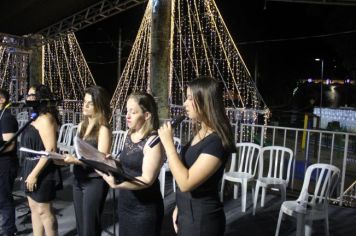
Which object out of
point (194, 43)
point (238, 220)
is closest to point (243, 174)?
point (238, 220)

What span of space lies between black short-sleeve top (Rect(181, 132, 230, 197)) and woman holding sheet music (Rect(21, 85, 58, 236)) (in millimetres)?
1328

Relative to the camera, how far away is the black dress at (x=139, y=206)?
2.09 meters

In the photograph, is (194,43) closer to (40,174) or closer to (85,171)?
(40,174)

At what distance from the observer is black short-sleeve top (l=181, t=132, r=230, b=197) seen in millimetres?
1748

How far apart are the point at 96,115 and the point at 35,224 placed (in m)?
1.09

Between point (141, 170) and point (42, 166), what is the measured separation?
41.0 inches

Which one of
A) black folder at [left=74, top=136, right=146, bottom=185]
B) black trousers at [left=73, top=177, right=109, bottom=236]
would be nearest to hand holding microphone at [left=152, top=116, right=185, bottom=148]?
black folder at [left=74, top=136, right=146, bottom=185]

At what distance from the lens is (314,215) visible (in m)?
3.24

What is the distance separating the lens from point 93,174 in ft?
8.28

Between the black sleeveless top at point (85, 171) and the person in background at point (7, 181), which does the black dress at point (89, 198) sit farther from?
the person in background at point (7, 181)

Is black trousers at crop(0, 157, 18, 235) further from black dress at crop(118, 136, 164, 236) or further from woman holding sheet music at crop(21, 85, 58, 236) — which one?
black dress at crop(118, 136, 164, 236)

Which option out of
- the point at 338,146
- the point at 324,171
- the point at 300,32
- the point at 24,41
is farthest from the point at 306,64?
the point at 324,171

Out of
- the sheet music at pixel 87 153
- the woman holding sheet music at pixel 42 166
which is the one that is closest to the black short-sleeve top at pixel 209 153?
the sheet music at pixel 87 153

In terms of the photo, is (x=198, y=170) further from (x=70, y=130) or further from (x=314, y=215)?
(x=70, y=130)
